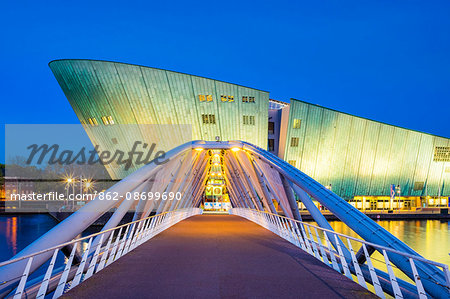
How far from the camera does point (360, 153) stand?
53.6 metres

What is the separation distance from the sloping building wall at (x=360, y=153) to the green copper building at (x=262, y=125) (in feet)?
0.43

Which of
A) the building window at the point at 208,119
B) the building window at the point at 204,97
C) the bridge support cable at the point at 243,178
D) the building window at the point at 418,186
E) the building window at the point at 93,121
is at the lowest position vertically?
the building window at the point at 418,186

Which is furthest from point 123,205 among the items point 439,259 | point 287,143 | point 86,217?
point 287,143

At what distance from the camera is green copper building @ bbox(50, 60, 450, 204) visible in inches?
1796

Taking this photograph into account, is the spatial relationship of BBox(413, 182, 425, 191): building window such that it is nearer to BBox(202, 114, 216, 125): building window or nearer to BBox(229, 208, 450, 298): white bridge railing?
BBox(202, 114, 216, 125): building window

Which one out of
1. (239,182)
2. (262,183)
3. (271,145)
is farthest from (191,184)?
(271,145)

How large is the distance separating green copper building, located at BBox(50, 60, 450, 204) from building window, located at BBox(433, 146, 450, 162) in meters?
0.15

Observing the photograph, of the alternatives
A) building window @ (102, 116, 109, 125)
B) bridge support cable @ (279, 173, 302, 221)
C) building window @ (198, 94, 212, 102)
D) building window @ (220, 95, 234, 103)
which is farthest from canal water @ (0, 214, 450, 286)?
building window @ (220, 95, 234, 103)

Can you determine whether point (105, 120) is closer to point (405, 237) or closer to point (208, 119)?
point (208, 119)

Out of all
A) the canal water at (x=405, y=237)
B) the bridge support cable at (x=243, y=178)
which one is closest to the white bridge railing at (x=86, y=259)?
the bridge support cable at (x=243, y=178)

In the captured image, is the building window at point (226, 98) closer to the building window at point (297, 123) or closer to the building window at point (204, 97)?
the building window at point (204, 97)

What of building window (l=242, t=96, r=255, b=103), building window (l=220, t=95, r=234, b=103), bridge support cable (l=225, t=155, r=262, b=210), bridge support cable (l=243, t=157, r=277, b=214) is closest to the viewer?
bridge support cable (l=243, t=157, r=277, b=214)

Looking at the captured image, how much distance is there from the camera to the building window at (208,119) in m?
48.0

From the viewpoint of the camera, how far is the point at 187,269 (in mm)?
9906
